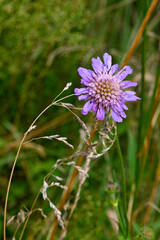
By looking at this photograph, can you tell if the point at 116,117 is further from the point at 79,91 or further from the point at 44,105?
the point at 44,105

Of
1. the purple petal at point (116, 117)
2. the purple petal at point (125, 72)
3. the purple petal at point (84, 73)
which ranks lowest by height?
the purple petal at point (116, 117)

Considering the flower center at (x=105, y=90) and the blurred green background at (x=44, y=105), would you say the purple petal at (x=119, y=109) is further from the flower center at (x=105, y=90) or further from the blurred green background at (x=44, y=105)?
the blurred green background at (x=44, y=105)

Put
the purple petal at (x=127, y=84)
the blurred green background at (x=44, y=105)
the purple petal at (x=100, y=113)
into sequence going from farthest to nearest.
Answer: the blurred green background at (x=44, y=105) < the purple petal at (x=127, y=84) < the purple petal at (x=100, y=113)

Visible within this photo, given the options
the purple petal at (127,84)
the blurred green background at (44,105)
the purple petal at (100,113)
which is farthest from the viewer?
the blurred green background at (44,105)

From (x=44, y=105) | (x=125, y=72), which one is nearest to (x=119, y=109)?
(x=125, y=72)

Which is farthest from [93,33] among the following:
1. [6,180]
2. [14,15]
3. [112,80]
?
[112,80]

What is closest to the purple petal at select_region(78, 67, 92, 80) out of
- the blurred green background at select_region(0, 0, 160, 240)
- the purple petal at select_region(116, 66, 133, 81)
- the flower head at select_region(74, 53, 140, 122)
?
the flower head at select_region(74, 53, 140, 122)

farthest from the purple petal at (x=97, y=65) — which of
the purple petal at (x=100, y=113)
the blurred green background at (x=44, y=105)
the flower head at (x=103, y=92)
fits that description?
the blurred green background at (x=44, y=105)
